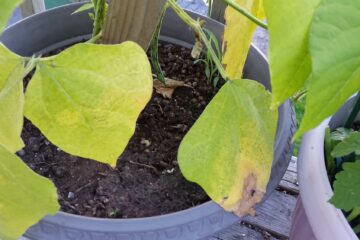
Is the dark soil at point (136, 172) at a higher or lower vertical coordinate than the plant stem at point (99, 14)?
lower

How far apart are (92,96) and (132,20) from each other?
135 mm

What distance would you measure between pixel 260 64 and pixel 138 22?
0.77ft

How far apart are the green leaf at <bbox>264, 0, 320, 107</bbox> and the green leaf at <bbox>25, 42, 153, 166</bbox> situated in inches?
5.5

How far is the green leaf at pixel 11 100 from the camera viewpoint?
39cm

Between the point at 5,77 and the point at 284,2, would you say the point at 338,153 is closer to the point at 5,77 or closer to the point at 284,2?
the point at 284,2

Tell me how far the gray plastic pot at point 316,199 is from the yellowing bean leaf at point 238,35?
12 centimetres

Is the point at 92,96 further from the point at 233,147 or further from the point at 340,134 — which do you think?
the point at 340,134

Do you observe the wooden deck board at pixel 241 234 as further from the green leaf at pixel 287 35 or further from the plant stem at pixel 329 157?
the green leaf at pixel 287 35

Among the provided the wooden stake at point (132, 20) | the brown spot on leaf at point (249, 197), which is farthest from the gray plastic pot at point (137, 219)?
the wooden stake at point (132, 20)

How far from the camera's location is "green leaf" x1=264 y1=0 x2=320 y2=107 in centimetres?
26

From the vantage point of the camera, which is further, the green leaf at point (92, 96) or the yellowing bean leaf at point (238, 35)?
the yellowing bean leaf at point (238, 35)

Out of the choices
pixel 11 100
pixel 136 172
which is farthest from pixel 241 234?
pixel 11 100

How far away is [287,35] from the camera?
26cm

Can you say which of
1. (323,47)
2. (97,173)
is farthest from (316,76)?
(97,173)
